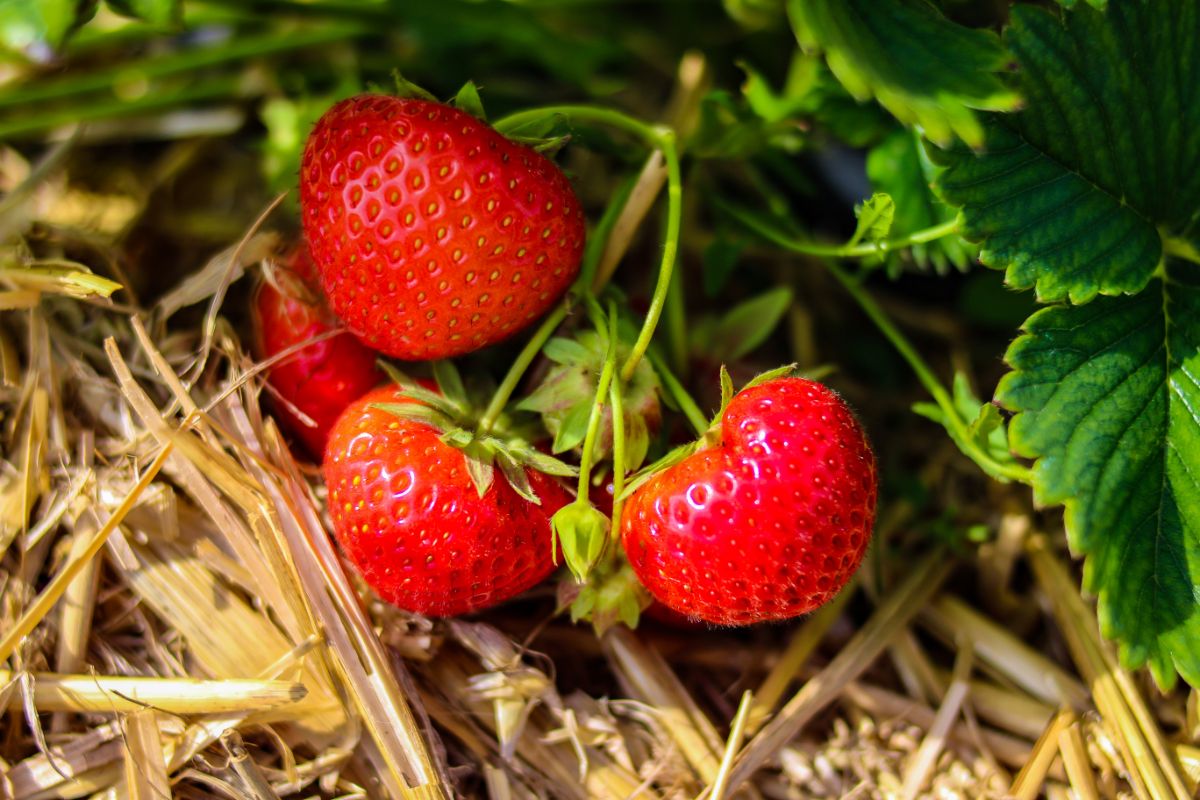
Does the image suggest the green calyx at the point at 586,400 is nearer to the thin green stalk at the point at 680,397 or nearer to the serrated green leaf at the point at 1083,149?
the thin green stalk at the point at 680,397

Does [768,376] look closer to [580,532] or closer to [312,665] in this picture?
[580,532]

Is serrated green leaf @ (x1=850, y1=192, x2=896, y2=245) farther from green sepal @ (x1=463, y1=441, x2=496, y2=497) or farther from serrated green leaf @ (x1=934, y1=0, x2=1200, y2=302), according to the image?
green sepal @ (x1=463, y1=441, x2=496, y2=497)

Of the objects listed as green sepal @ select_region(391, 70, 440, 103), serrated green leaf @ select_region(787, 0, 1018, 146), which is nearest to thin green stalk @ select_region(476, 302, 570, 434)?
green sepal @ select_region(391, 70, 440, 103)

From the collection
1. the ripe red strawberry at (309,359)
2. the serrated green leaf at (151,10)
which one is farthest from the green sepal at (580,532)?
the serrated green leaf at (151,10)

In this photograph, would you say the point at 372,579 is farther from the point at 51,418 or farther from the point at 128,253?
the point at 128,253

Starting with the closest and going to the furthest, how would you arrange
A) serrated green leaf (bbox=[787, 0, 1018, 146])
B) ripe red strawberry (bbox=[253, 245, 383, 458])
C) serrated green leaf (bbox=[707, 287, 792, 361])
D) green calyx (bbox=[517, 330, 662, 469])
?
serrated green leaf (bbox=[787, 0, 1018, 146]), green calyx (bbox=[517, 330, 662, 469]), ripe red strawberry (bbox=[253, 245, 383, 458]), serrated green leaf (bbox=[707, 287, 792, 361])
